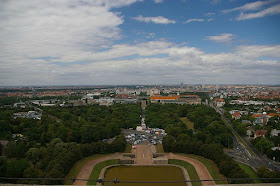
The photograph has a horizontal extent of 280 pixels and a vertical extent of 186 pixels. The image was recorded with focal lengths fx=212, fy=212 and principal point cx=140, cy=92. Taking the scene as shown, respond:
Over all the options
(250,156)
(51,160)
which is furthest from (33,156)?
(250,156)

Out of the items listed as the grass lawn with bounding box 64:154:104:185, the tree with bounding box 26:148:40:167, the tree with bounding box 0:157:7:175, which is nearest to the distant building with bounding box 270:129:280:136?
the grass lawn with bounding box 64:154:104:185

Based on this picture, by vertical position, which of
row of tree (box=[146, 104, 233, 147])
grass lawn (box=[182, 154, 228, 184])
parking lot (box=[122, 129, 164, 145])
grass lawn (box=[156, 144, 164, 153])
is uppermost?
row of tree (box=[146, 104, 233, 147])

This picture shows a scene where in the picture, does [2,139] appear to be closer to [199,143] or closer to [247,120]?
[199,143]

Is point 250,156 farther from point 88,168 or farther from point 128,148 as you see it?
point 88,168

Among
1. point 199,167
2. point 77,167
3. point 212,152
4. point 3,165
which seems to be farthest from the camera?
point 212,152

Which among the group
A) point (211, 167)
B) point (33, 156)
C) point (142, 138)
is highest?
point (33, 156)

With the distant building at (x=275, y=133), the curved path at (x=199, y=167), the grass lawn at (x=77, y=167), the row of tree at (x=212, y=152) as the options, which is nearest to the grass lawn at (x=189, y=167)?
the curved path at (x=199, y=167)

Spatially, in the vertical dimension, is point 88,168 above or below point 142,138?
below

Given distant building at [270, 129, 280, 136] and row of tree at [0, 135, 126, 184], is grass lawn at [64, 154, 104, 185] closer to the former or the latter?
row of tree at [0, 135, 126, 184]

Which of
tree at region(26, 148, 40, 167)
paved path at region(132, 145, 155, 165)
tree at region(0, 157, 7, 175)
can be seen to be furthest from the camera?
paved path at region(132, 145, 155, 165)

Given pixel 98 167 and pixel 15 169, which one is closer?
pixel 15 169

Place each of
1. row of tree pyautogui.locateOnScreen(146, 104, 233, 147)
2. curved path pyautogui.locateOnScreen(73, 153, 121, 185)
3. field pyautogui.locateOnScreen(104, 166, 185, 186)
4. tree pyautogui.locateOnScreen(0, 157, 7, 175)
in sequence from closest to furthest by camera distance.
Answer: curved path pyautogui.locateOnScreen(73, 153, 121, 185) → tree pyautogui.locateOnScreen(0, 157, 7, 175) → field pyautogui.locateOnScreen(104, 166, 185, 186) → row of tree pyautogui.locateOnScreen(146, 104, 233, 147)

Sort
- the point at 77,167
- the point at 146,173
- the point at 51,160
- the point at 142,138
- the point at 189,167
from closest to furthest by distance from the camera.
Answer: the point at 51,160
the point at 146,173
the point at 77,167
the point at 189,167
the point at 142,138

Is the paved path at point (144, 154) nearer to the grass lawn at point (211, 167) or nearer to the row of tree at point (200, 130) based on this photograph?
the grass lawn at point (211, 167)
